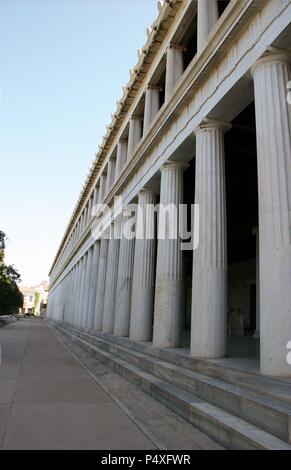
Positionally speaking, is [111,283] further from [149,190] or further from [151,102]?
[151,102]

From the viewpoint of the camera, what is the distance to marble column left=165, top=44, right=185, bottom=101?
13663mm

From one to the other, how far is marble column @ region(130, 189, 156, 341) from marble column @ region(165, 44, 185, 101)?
4242 mm

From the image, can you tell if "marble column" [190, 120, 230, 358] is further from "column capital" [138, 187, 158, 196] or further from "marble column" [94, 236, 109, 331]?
"marble column" [94, 236, 109, 331]

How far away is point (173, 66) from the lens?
45.6 feet

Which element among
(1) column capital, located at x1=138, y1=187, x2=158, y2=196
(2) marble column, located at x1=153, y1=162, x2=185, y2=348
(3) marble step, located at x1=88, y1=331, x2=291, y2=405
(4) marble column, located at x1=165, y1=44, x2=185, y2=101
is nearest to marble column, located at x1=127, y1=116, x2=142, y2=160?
(1) column capital, located at x1=138, y1=187, x2=158, y2=196

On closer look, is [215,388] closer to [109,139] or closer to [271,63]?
[271,63]

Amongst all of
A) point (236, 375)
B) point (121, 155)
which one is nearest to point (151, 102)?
point (121, 155)

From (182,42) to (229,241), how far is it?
14713mm

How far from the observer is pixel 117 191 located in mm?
20219

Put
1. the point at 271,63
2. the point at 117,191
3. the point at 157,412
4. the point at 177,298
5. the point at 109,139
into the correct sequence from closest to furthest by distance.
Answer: the point at 157,412
the point at 271,63
the point at 177,298
the point at 117,191
the point at 109,139

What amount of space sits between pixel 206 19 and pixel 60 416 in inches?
424

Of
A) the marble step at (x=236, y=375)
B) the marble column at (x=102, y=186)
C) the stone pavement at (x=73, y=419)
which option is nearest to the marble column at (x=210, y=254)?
the marble step at (x=236, y=375)

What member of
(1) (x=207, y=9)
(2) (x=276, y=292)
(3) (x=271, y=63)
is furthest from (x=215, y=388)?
(1) (x=207, y=9)

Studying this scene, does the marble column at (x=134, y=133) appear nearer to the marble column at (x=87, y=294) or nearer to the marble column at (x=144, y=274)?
the marble column at (x=144, y=274)
